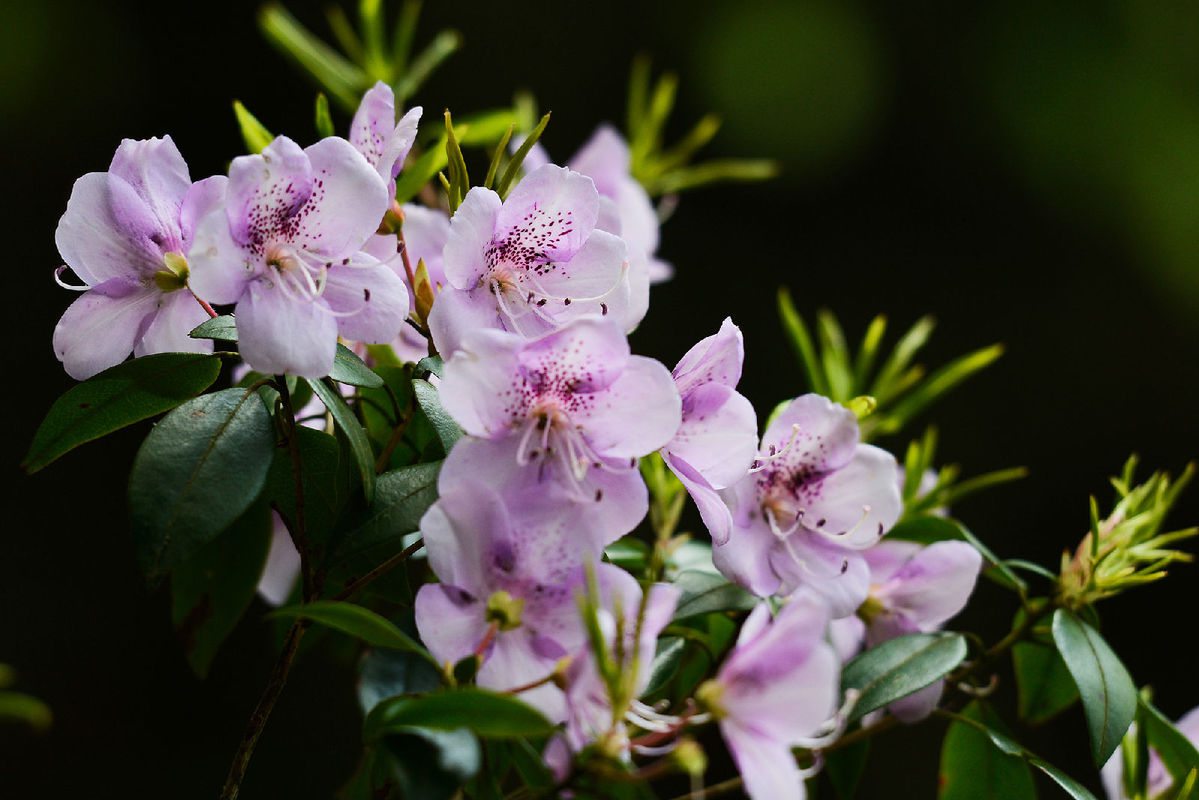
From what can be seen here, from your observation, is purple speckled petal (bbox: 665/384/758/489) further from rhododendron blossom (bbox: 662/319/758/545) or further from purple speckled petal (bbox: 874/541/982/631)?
purple speckled petal (bbox: 874/541/982/631)

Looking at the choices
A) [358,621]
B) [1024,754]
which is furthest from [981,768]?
[358,621]

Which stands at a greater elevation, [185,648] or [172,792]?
[185,648]

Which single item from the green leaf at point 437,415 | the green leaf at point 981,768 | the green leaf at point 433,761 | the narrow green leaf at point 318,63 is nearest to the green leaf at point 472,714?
the green leaf at point 433,761

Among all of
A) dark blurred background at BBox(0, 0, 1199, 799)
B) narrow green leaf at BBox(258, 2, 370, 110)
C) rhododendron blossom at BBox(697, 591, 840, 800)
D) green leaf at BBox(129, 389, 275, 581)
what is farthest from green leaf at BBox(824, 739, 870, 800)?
dark blurred background at BBox(0, 0, 1199, 799)

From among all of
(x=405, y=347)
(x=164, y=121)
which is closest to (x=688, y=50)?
(x=164, y=121)

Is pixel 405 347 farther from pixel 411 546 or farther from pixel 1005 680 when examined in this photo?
pixel 1005 680
